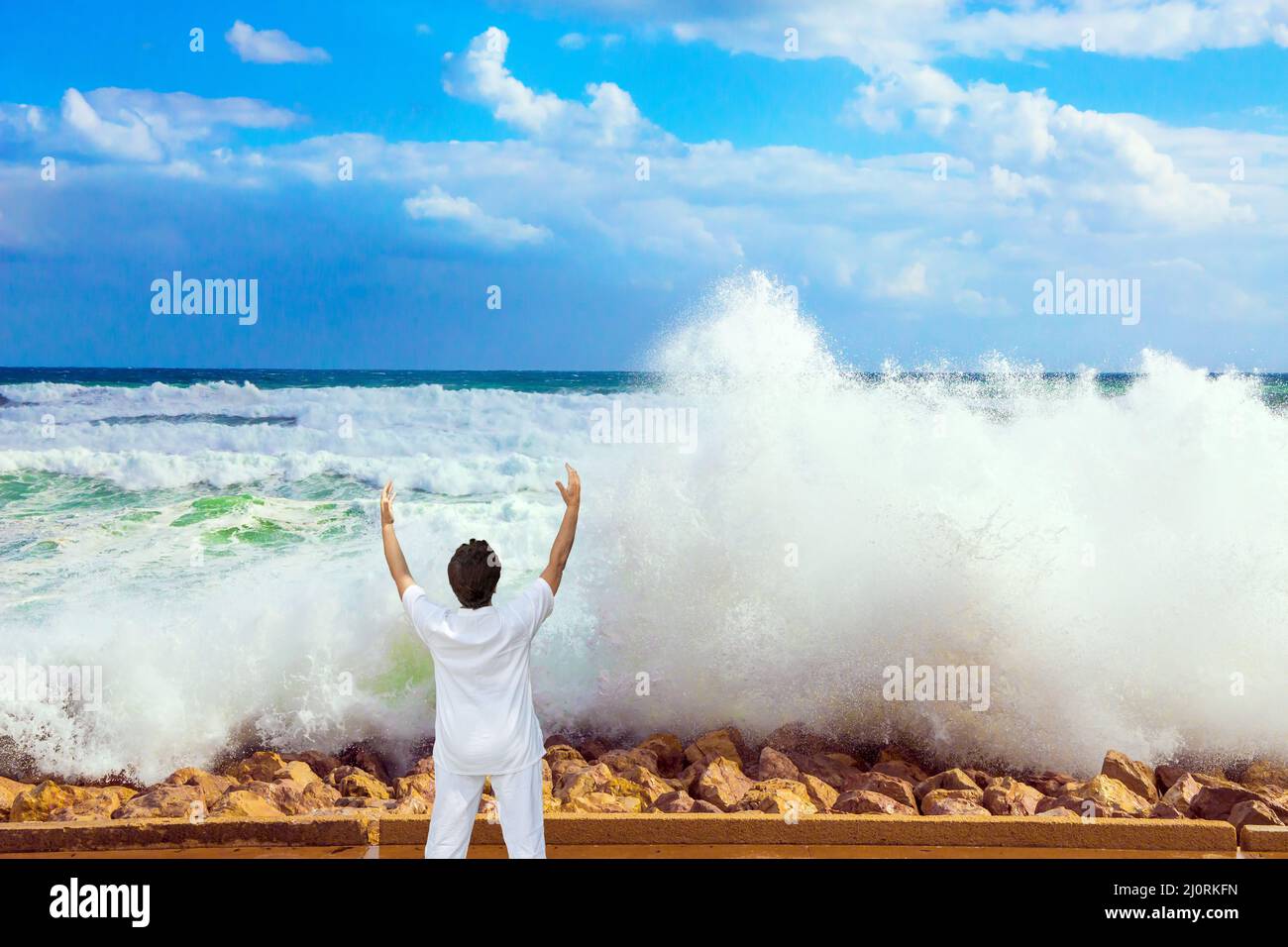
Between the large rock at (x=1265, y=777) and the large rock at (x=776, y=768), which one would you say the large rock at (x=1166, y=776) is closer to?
the large rock at (x=1265, y=777)

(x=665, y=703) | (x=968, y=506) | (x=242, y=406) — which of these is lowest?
(x=665, y=703)

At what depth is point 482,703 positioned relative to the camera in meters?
3.39

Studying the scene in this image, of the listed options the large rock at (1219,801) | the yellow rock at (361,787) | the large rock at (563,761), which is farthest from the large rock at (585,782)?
the large rock at (1219,801)

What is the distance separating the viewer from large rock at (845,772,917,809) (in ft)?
17.8

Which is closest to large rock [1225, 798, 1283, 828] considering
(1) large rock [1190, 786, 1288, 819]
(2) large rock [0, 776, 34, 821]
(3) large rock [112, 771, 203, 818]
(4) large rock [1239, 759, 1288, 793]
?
(1) large rock [1190, 786, 1288, 819]

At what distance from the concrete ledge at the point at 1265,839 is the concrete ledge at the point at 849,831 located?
2.2 inches

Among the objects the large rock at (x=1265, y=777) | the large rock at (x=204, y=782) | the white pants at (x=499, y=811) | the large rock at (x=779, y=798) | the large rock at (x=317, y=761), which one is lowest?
the large rock at (x=317, y=761)

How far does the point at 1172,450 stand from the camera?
8.70 metres

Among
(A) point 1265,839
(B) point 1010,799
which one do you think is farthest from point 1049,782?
(A) point 1265,839

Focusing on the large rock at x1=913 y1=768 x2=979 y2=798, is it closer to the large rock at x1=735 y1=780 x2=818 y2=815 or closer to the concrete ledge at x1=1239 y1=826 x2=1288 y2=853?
the large rock at x1=735 y1=780 x2=818 y2=815

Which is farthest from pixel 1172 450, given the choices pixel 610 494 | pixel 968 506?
pixel 610 494
